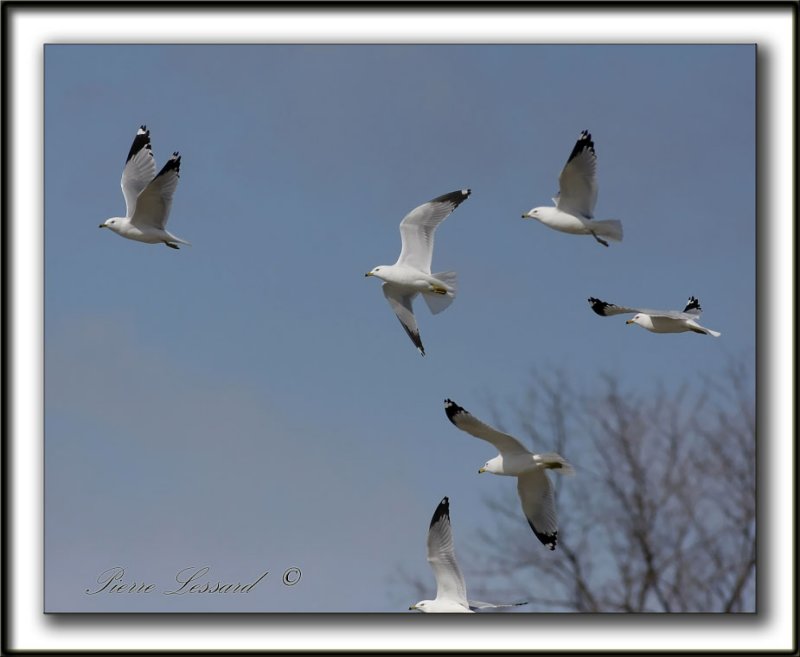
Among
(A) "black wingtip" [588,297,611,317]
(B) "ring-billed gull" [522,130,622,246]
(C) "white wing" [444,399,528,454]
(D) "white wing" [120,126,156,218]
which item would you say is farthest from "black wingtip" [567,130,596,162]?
(D) "white wing" [120,126,156,218]

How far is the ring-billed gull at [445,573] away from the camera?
761 centimetres

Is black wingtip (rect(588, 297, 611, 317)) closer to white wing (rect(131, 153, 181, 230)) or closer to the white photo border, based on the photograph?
the white photo border

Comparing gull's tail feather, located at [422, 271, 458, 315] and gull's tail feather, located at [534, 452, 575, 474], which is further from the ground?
gull's tail feather, located at [422, 271, 458, 315]

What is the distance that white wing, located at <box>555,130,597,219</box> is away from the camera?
29.0ft

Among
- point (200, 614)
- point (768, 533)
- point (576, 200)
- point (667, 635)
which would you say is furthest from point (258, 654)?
point (576, 200)

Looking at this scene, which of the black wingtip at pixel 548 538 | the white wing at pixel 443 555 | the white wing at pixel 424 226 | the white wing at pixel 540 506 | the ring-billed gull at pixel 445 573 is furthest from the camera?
the white wing at pixel 424 226

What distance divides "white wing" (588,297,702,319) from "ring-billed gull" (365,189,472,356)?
967 mm

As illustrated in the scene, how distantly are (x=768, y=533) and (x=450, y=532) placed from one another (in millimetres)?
1893

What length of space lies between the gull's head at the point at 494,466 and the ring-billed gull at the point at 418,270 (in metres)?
1.07

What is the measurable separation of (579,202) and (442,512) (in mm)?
1752

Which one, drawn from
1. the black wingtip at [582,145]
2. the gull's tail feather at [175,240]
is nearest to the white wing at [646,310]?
the black wingtip at [582,145]

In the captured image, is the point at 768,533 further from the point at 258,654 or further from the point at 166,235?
the point at 166,235

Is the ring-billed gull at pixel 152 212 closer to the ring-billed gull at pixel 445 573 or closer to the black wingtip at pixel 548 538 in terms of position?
the ring-billed gull at pixel 445 573

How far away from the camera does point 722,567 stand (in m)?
8.35
